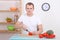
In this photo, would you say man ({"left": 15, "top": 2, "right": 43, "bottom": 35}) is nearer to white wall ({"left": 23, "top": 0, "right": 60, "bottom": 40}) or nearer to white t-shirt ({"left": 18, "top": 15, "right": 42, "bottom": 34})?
white t-shirt ({"left": 18, "top": 15, "right": 42, "bottom": 34})

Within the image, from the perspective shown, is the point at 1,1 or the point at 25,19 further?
the point at 1,1

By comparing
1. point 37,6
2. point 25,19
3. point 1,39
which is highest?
point 37,6

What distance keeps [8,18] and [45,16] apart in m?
0.83

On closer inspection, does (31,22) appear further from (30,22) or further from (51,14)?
(51,14)

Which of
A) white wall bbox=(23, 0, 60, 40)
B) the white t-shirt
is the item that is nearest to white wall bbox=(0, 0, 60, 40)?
white wall bbox=(23, 0, 60, 40)

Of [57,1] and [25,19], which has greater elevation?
[57,1]

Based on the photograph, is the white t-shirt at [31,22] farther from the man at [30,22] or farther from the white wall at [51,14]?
the white wall at [51,14]

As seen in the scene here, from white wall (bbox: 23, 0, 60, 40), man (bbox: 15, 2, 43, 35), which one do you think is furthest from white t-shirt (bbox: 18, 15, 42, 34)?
white wall (bbox: 23, 0, 60, 40)

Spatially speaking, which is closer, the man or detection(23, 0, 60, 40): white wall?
the man

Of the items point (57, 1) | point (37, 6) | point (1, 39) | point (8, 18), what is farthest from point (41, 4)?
point (1, 39)

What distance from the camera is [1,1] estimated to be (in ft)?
11.4

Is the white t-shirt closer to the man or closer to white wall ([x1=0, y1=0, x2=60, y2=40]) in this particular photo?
the man

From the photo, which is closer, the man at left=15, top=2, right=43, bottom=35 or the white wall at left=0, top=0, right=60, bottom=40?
the man at left=15, top=2, right=43, bottom=35

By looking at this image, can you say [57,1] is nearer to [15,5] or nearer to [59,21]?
[59,21]
